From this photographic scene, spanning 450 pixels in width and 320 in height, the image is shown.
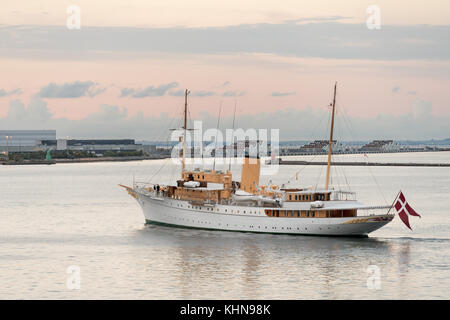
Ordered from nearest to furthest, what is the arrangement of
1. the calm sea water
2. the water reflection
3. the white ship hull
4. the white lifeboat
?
the calm sea water < the water reflection < the white ship hull < the white lifeboat

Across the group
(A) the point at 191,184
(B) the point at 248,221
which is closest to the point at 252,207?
(B) the point at 248,221

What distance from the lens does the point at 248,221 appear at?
4466 cm

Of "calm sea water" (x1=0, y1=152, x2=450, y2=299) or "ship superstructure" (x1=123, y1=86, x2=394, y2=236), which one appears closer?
"calm sea water" (x1=0, y1=152, x2=450, y2=299)

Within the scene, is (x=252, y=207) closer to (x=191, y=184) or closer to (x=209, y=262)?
(x=191, y=184)

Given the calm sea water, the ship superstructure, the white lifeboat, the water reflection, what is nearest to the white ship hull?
the ship superstructure

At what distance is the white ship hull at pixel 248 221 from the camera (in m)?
42.8

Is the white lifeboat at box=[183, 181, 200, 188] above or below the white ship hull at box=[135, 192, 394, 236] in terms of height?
above

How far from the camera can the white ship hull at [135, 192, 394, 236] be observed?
42844mm

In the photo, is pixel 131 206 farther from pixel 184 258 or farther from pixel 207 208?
pixel 184 258

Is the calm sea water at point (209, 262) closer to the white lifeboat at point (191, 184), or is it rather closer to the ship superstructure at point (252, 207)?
the ship superstructure at point (252, 207)

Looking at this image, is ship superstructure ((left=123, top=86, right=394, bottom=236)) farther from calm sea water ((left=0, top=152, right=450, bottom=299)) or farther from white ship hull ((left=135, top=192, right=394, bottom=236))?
calm sea water ((left=0, top=152, right=450, bottom=299))
